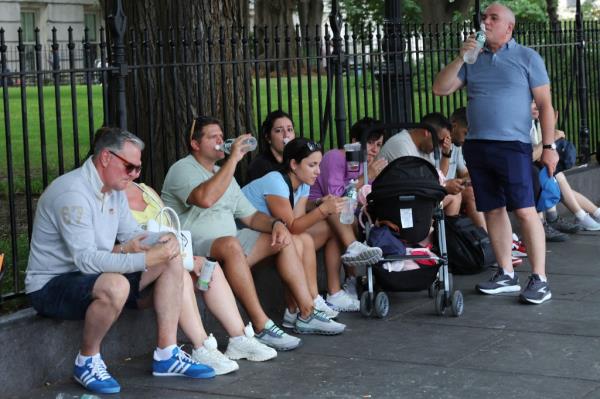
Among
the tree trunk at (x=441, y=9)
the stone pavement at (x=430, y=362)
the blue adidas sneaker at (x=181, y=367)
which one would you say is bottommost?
the stone pavement at (x=430, y=362)

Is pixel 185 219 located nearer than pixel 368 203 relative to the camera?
Yes

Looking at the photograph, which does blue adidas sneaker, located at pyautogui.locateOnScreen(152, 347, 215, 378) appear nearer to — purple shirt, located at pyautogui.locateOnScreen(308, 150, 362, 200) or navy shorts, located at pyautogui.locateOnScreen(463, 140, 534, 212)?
purple shirt, located at pyautogui.locateOnScreen(308, 150, 362, 200)

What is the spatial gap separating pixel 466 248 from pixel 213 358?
320 cm

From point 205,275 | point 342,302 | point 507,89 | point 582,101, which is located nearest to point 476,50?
point 507,89

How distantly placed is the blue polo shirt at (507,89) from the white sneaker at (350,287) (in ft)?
4.36

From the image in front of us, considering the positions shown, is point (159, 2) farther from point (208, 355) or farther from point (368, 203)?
point (208, 355)

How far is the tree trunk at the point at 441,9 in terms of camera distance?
939 inches

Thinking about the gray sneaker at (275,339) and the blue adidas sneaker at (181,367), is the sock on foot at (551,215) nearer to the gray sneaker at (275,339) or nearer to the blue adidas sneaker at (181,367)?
the gray sneaker at (275,339)

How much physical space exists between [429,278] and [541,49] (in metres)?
5.25

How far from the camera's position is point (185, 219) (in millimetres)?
7309

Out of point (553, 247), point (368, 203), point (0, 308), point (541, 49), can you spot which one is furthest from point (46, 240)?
point (541, 49)

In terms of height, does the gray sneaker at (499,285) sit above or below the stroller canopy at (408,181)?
below

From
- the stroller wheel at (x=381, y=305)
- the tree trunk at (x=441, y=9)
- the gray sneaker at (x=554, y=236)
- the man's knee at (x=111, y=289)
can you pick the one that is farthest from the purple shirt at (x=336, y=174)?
the tree trunk at (x=441, y=9)

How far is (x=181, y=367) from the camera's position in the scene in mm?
6477
